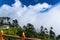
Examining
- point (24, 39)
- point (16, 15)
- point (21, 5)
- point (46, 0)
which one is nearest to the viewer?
point (24, 39)

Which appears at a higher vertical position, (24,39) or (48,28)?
(48,28)

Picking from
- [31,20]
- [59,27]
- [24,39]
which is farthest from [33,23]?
[24,39]

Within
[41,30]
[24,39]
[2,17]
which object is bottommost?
[24,39]

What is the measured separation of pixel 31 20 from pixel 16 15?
3.61 m

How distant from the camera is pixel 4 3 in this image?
33.8 metres

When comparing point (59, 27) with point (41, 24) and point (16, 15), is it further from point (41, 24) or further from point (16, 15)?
point (16, 15)

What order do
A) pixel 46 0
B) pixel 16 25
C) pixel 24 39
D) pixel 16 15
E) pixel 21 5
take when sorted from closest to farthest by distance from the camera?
pixel 24 39, pixel 21 5, pixel 16 25, pixel 46 0, pixel 16 15

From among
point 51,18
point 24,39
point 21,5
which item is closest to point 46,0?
point 51,18

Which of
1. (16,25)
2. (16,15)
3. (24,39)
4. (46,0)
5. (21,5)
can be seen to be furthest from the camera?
(16,15)

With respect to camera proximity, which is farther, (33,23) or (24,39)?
(33,23)

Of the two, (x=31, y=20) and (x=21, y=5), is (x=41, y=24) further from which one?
(x=21, y=5)

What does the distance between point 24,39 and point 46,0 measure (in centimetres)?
3565

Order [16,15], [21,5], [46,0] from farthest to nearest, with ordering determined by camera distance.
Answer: [16,15] < [46,0] < [21,5]

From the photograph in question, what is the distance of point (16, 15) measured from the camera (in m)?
40.8
